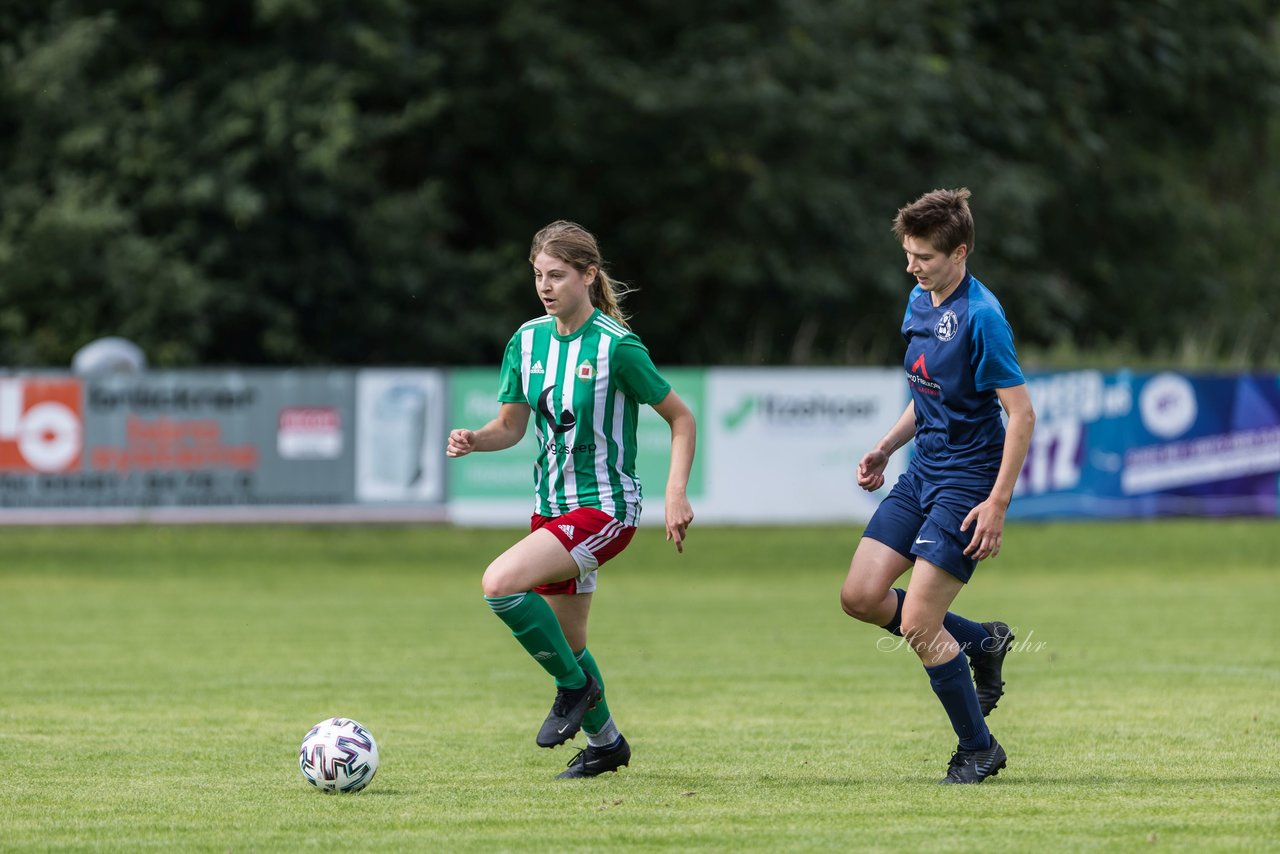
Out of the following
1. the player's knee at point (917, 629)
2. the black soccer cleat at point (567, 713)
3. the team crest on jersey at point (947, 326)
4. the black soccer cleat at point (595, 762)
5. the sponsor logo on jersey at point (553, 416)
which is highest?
the team crest on jersey at point (947, 326)

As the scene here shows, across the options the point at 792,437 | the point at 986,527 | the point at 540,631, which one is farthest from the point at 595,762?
the point at 792,437

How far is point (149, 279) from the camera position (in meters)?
24.5

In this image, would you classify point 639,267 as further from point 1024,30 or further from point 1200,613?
point 1200,613

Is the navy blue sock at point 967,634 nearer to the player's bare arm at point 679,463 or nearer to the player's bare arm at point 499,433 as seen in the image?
the player's bare arm at point 679,463

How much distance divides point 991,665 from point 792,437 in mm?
13040

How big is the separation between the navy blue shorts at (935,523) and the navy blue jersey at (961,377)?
0.06 metres

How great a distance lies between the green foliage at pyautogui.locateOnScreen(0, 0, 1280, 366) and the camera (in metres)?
24.7

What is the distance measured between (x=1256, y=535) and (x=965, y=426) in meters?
17.6

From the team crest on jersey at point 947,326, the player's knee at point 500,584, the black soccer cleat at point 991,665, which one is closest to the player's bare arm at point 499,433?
the player's knee at point 500,584

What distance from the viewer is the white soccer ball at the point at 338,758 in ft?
21.0

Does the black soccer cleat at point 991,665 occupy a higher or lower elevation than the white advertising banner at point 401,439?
higher

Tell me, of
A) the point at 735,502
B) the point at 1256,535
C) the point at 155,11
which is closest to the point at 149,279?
the point at 155,11

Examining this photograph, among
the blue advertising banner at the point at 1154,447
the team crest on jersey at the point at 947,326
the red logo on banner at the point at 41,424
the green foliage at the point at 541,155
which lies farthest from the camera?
the green foliage at the point at 541,155

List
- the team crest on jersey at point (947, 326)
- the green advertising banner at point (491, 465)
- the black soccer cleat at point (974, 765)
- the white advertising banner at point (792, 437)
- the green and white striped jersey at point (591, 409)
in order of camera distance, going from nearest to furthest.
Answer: the team crest on jersey at point (947, 326)
the black soccer cleat at point (974, 765)
the green and white striped jersey at point (591, 409)
the green advertising banner at point (491, 465)
the white advertising banner at point (792, 437)
